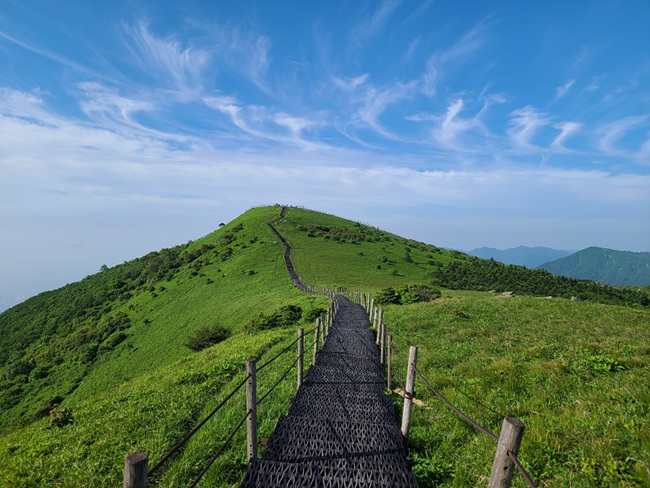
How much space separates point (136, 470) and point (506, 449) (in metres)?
3.76

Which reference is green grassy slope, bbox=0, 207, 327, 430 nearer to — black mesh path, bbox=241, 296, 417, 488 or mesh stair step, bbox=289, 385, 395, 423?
black mesh path, bbox=241, 296, 417, 488

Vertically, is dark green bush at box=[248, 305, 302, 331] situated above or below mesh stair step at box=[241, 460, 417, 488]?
below

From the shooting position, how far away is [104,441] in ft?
28.4

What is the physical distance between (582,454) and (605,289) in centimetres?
6136

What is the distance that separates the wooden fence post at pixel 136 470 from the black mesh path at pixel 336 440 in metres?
2.81

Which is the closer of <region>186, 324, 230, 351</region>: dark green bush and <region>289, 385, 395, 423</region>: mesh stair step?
<region>289, 385, 395, 423</region>: mesh stair step

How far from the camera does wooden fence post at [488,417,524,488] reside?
11.9 ft

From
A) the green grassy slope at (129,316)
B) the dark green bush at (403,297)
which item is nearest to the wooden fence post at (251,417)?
the green grassy slope at (129,316)

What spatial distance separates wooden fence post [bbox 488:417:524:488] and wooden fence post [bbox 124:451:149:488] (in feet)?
11.7

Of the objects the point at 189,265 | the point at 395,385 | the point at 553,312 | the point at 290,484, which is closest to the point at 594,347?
the point at 395,385

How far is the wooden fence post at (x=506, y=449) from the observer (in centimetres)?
362

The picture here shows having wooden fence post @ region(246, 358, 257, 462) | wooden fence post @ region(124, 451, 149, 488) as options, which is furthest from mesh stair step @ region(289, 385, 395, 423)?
wooden fence post @ region(124, 451, 149, 488)

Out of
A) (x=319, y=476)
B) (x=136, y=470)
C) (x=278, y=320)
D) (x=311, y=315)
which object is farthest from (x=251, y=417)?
(x=278, y=320)

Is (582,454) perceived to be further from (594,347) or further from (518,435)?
(594,347)
